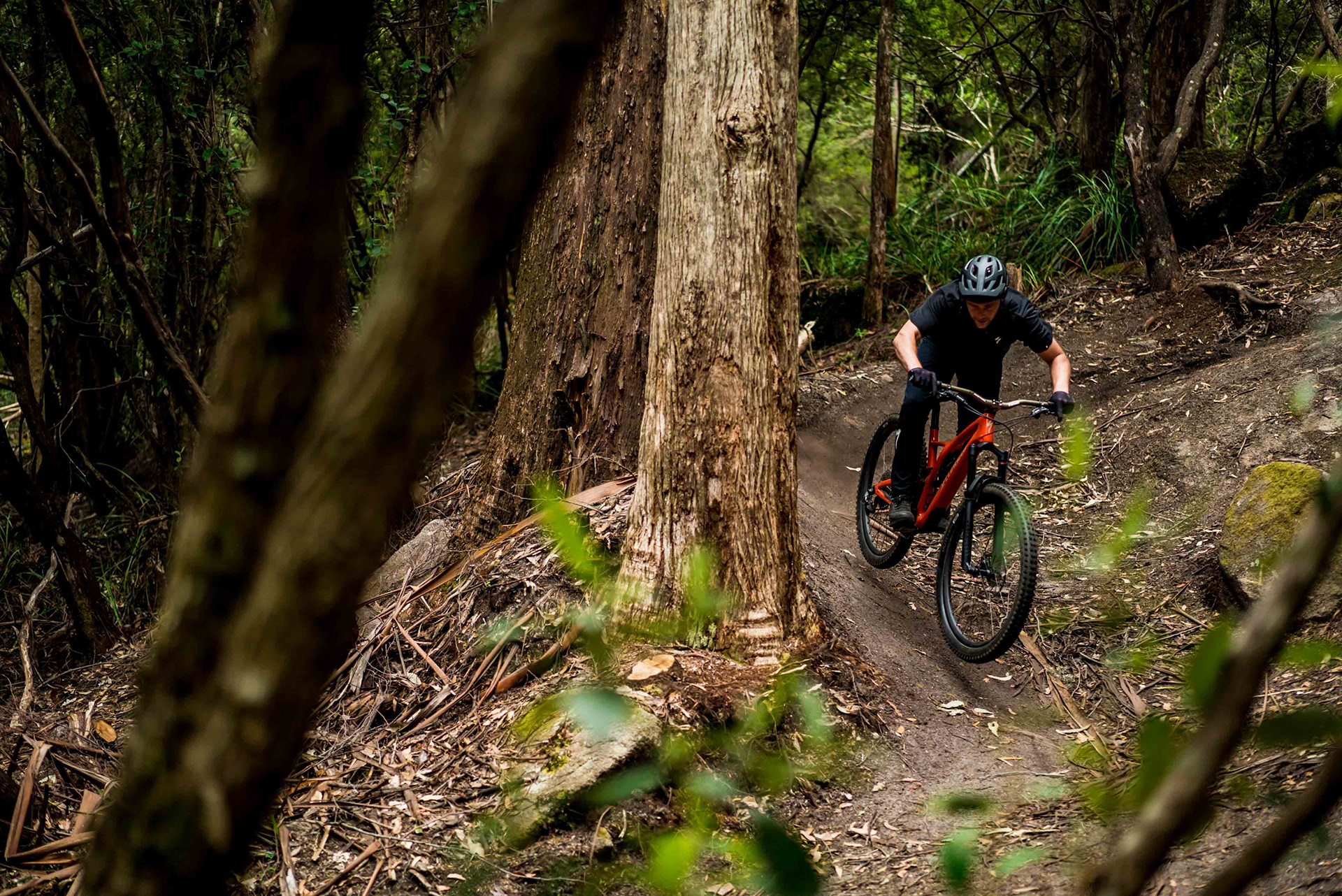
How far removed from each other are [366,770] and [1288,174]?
36.0 feet

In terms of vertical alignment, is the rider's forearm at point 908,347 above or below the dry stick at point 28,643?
above

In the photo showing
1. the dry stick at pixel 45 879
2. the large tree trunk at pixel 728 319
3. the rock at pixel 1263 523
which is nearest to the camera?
the dry stick at pixel 45 879

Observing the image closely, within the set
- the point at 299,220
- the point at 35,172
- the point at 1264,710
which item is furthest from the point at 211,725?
the point at 35,172

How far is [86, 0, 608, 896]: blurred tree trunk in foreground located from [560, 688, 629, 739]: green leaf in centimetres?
21

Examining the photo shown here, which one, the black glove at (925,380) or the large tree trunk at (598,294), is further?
the large tree trunk at (598,294)

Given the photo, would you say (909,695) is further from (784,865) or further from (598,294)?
(784,865)

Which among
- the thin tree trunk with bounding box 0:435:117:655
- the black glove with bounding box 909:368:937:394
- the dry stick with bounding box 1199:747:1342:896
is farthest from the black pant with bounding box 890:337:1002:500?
the thin tree trunk with bounding box 0:435:117:655

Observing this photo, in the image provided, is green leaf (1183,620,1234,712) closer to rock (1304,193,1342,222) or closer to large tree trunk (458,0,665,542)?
large tree trunk (458,0,665,542)

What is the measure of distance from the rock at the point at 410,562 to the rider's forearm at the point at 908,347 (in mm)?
2921

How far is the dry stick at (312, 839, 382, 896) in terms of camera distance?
131 inches

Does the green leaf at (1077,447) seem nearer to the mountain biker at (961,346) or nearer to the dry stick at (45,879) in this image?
the dry stick at (45,879)

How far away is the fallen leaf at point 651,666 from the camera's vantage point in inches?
155

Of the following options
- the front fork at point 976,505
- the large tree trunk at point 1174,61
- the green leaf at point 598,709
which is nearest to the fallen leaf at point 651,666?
the front fork at point 976,505

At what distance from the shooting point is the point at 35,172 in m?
8.12
